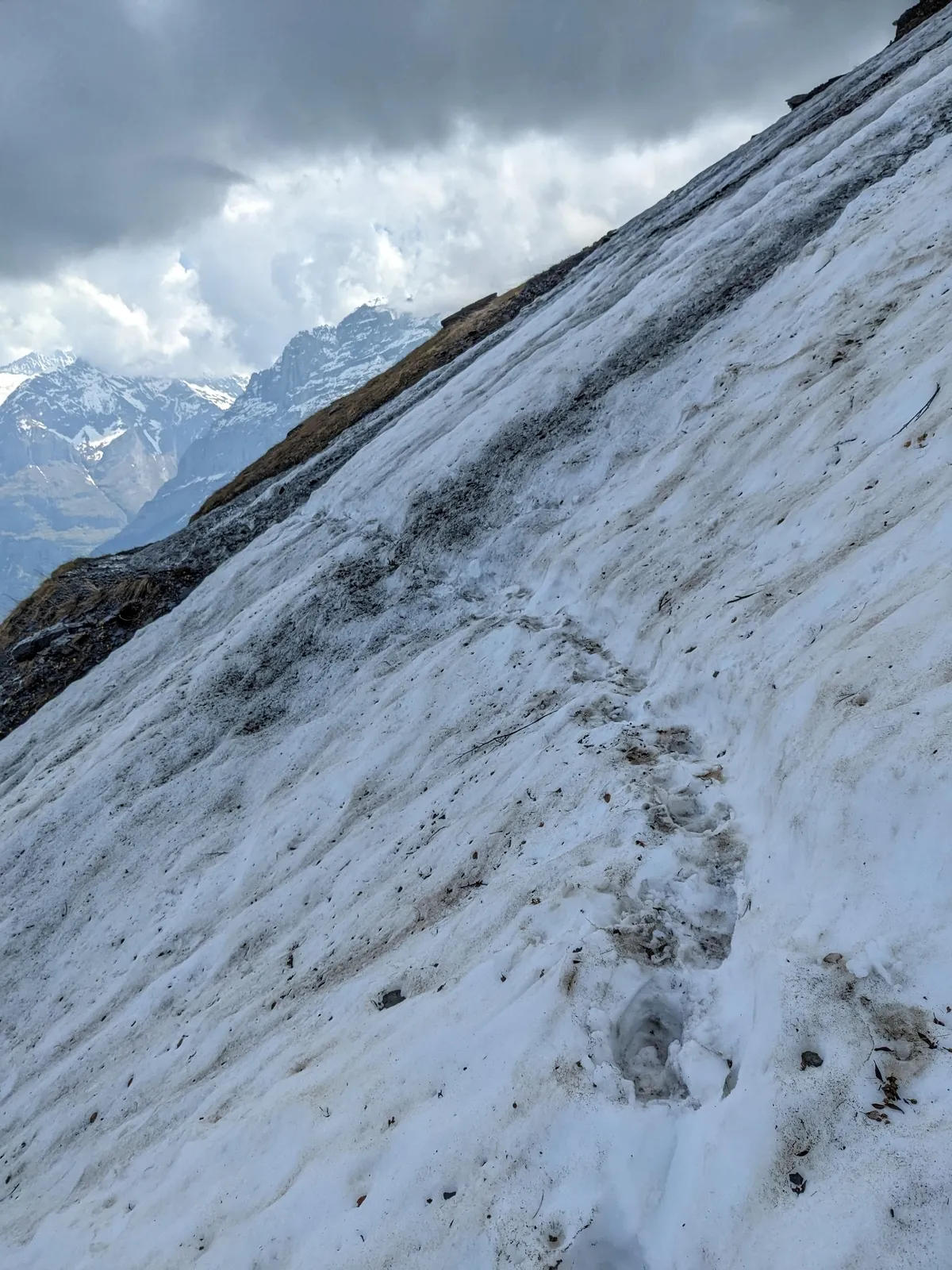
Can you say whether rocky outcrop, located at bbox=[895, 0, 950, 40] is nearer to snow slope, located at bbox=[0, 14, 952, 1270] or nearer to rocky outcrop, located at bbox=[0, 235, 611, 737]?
rocky outcrop, located at bbox=[0, 235, 611, 737]

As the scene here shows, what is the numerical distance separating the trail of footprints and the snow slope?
0.04 m

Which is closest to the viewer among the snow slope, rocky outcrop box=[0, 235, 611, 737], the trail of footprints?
the snow slope

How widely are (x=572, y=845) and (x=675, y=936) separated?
2402 mm

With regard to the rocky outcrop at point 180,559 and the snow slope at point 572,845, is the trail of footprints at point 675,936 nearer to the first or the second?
the snow slope at point 572,845

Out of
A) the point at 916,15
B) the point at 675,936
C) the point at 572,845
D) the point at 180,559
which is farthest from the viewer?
the point at 916,15

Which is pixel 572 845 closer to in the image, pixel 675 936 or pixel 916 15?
pixel 675 936

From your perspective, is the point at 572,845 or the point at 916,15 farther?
the point at 916,15

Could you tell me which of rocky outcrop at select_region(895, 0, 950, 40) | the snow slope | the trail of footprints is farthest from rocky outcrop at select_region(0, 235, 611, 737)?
the trail of footprints

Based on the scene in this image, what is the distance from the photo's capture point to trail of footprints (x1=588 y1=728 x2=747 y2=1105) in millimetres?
6676

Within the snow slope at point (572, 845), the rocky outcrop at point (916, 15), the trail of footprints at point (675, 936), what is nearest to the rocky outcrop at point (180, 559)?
the snow slope at point (572, 845)

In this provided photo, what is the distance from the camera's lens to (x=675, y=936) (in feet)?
25.9

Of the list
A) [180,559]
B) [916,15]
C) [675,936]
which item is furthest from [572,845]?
[916,15]

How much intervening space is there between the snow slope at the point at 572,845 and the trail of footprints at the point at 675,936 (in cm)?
4

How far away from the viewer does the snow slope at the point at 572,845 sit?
19.8 feet
